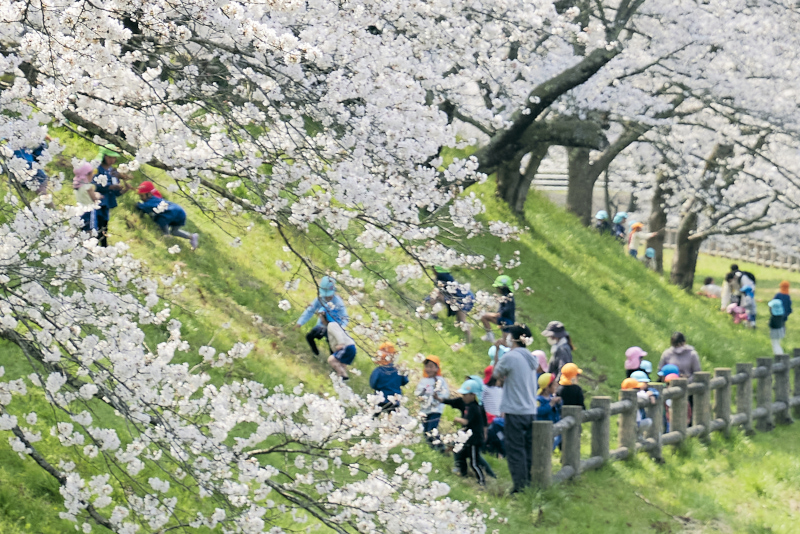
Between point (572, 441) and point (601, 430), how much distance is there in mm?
660

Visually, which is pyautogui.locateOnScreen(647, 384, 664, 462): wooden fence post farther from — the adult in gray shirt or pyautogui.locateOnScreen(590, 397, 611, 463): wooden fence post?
the adult in gray shirt

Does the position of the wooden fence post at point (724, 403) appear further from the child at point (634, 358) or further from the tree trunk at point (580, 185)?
the tree trunk at point (580, 185)

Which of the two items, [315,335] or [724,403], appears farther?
[724,403]

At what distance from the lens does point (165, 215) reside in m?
11.0

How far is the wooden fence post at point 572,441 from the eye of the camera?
888 cm

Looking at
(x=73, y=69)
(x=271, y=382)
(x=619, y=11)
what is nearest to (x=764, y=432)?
(x=619, y=11)

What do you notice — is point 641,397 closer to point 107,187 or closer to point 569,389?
point 569,389

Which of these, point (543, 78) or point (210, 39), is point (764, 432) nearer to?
point (543, 78)

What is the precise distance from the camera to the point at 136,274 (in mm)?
5520

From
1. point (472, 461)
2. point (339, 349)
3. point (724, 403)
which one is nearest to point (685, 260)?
point (724, 403)

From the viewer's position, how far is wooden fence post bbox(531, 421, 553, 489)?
837cm

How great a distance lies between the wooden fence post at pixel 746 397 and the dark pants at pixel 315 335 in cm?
595

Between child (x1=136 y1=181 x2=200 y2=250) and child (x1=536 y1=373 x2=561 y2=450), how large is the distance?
181 inches

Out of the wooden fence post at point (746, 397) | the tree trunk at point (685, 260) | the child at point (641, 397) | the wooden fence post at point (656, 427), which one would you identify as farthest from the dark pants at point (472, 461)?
the tree trunk at point (685, 260)
